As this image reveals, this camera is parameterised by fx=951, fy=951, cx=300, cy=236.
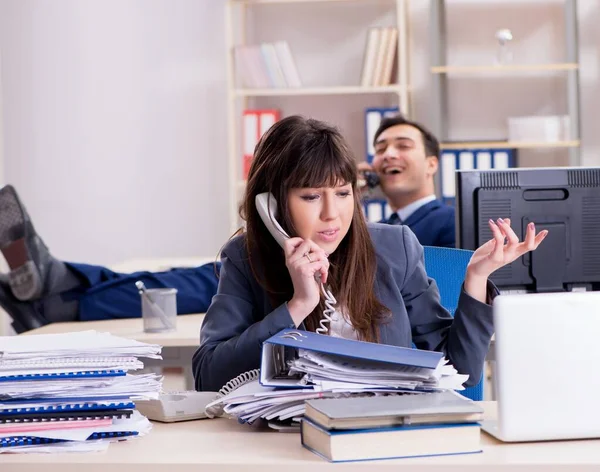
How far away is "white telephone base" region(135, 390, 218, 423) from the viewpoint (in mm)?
1390

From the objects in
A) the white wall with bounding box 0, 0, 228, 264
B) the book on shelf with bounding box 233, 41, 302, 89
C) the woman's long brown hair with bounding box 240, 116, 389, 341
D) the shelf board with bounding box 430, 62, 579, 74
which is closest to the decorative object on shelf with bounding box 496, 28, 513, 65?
the shelf board with bounding box 430, 62, 579, 74

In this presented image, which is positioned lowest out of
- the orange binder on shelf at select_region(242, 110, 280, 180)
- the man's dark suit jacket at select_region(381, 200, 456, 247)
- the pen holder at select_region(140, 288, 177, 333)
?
the pen holder at select_region(140, 288, 177, 333)

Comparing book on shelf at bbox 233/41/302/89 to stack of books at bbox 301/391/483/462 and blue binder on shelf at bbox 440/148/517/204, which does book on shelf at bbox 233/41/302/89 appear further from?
stack of books at bbox 301/391/483/462

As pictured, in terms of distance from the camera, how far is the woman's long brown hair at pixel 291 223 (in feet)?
5.54

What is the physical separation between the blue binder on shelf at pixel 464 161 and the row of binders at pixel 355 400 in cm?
340

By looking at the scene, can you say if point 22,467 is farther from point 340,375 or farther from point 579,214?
point 579,214

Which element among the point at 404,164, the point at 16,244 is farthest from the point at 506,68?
the point at 16,244

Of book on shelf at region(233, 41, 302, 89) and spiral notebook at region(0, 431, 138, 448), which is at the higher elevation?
book on shelf at region(233, 41, 302, 89)

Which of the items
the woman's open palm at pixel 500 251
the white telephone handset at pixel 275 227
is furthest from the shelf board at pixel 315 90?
the woman's open palm at pixel 500 251

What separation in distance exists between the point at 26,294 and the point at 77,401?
6.74ft

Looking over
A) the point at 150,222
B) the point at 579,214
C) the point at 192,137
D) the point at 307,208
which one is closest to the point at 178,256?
the point at 150,222

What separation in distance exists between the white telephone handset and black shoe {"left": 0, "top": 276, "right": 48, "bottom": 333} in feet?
5.52

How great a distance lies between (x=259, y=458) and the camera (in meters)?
1.14

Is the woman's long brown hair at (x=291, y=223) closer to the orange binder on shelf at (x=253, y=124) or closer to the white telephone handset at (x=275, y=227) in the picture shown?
the white telephone handset at (x=275, y=227)
